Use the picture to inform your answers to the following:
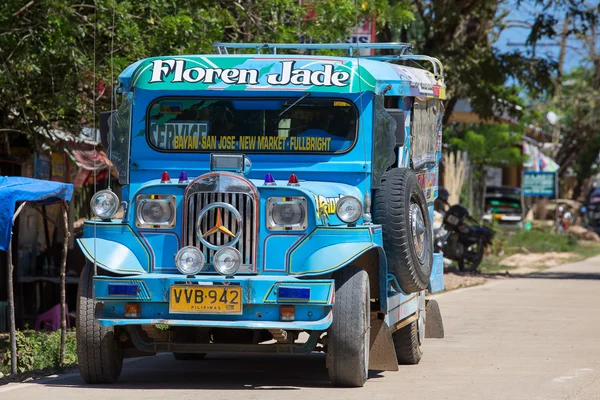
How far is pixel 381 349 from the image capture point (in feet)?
30.5

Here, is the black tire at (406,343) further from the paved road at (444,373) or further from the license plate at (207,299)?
the license plate at (207,299)

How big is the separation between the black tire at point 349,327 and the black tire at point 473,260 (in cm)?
1516

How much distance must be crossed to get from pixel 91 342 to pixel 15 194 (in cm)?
194

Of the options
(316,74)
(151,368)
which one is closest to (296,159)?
(316,74)

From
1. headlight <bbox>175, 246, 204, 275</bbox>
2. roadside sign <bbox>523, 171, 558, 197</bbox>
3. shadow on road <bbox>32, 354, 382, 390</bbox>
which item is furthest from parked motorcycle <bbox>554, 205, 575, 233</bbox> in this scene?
headlight <bbox>175, 246, 204, 275</bbox>

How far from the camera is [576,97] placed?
49.4 metres

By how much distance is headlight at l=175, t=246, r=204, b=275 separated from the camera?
325 inches

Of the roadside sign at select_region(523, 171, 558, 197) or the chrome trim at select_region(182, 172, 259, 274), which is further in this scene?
the roadside sign at select_region(523, 171, 558, 197)

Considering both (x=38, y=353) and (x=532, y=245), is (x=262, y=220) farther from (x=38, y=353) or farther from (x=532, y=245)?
(x=532, y=245)

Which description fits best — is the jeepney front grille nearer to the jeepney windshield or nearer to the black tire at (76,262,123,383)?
the jeepney windshield

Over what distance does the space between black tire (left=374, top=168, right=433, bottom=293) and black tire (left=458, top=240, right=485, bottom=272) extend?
1427 centimetres

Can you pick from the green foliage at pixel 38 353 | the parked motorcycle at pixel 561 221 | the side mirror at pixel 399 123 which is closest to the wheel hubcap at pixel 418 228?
the side mirror at pixel 399 123

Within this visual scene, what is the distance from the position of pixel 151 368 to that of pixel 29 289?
6.14 meters

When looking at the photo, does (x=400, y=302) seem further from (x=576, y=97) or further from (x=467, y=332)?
(x=576, y=97)
